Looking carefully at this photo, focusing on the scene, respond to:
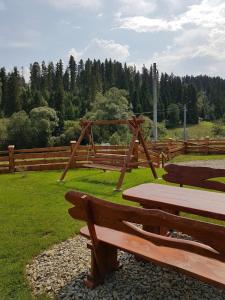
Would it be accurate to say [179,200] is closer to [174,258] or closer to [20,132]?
[174,258]

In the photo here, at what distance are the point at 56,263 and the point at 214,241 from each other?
236 centimetres

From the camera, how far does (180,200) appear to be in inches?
151

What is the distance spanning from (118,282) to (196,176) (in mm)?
1971

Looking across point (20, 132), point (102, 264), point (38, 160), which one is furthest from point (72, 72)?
point (102, 264)

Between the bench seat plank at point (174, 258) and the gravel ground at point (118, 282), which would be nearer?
the bench seat plank at point (174, 258)

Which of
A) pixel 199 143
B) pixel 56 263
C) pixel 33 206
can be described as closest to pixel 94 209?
pixel 56 263

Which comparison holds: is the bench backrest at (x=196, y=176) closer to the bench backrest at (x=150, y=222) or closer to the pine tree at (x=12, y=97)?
the bench backrest at (x=150, y=222)

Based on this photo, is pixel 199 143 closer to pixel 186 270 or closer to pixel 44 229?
pixel 44 229

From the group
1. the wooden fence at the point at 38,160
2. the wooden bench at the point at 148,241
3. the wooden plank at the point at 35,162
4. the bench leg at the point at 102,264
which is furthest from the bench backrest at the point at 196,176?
the wooden plank at the point at 35,162


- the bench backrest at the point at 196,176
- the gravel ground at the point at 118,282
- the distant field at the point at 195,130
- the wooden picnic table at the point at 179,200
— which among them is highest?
the distant field at the point at 195,130

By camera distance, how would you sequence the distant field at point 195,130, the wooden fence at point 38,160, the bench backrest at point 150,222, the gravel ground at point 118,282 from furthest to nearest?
the distant field at point 195,130 → the wooden fence at point 38,160 → the gravel ground at point 118,282 → the bench backrest at point 150,222

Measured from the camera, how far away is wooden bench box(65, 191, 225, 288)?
236 cm

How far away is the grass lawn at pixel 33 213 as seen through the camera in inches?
154

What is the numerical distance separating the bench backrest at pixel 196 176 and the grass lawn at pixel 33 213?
178 cm
